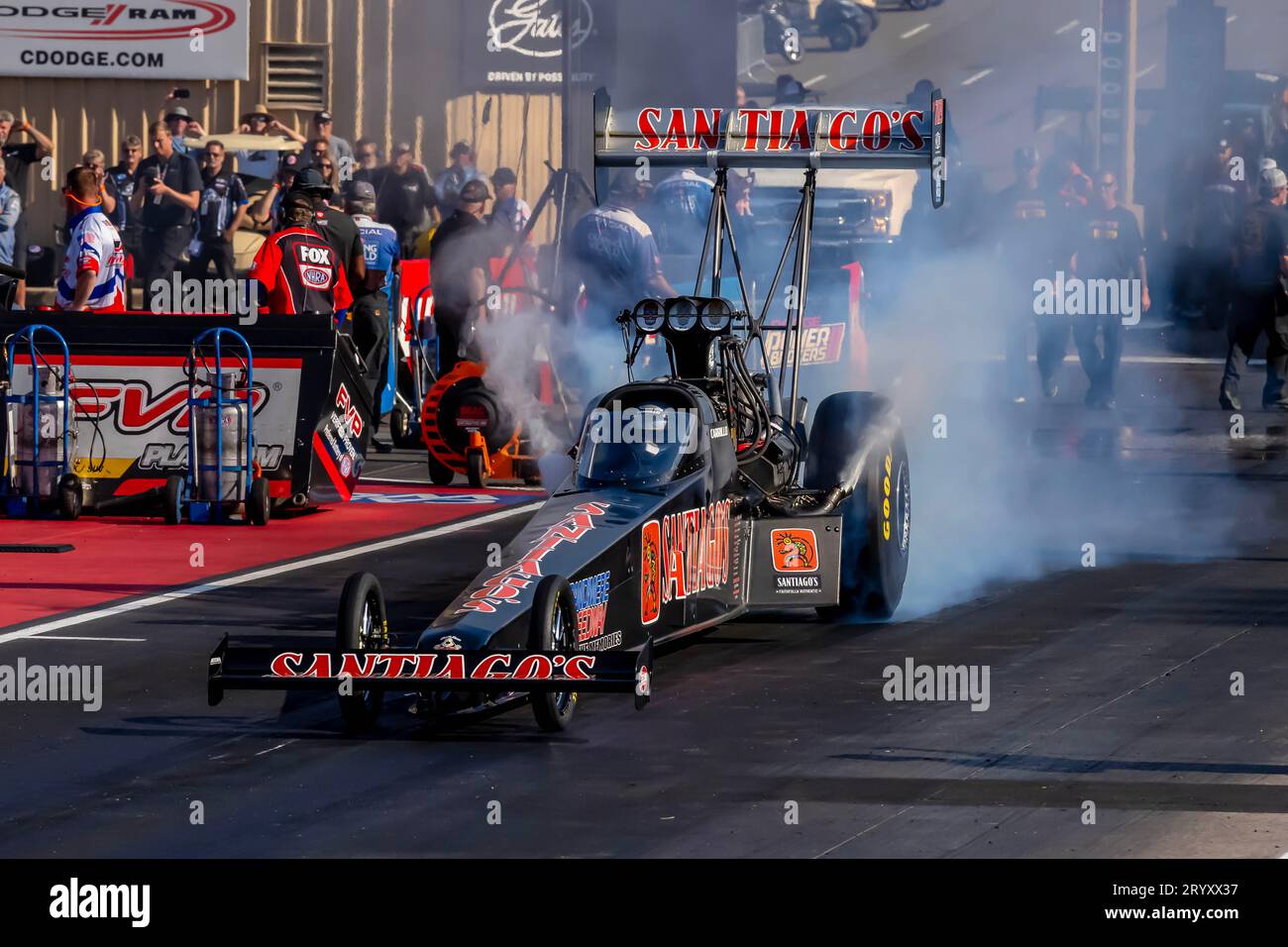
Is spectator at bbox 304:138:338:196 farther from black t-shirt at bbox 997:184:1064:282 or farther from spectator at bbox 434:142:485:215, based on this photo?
black t-shirt at bbox 997:184:1064:282

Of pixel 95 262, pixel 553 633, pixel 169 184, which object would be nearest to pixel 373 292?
pixel 95 262

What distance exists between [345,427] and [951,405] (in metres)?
5.75

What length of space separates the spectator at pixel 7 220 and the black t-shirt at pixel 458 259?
6114 millimetres

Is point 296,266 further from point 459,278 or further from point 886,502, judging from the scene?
point 886,502

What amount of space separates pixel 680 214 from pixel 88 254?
539 centimetres

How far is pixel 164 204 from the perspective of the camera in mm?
23328

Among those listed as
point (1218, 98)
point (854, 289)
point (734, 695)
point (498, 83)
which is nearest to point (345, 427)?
point (854, 289)

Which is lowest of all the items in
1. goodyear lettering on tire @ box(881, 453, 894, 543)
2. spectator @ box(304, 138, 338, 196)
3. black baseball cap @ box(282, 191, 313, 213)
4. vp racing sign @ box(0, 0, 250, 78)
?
goodyear lettering on tire @ box(881, 453, 894, 543)

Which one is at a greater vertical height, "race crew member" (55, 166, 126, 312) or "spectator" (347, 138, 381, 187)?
"spectator" (347, 138, 381, 187)

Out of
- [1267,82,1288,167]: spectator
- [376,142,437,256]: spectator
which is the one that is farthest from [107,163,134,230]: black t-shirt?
[1267,82,1288,167]: spectator

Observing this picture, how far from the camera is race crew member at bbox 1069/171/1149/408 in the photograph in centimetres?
2081

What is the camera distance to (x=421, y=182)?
24516 millimetres

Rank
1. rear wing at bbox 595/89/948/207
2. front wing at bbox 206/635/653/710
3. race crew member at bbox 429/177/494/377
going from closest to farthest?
1. front wing at bbox 206/635/653/710
2. rear wing at bbox 595/89/948/207
3. race crew member at bbox 429/177/494/377

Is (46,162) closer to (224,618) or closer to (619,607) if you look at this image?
(224,618)
